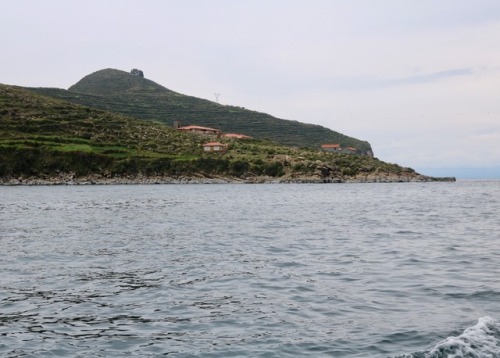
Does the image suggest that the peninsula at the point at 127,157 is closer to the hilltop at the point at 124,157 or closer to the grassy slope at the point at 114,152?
the grassy slope at the point at 114,152

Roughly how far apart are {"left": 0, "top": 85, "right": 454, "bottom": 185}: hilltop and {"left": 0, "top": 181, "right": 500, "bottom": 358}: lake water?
9377 centimetres

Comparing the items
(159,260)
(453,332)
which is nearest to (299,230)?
(159,260)

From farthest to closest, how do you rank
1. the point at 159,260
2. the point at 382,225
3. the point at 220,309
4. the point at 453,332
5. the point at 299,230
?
the point at 382,225 < the point at 299,230 < the point at 159,260 < the point at 220,309 < the point at 453,332

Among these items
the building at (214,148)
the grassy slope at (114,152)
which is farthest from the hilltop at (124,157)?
the building at (214,148)

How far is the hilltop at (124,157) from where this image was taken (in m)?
125

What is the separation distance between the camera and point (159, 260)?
78.8 ft

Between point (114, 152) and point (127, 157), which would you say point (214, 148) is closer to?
point (127, 157)

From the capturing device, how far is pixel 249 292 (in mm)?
17594

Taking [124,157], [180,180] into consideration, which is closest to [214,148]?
[180,180]

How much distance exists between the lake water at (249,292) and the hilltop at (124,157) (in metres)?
93.8

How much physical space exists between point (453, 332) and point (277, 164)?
13733cm

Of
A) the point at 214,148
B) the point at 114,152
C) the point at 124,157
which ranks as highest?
the point at 214,148

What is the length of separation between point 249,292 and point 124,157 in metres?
123

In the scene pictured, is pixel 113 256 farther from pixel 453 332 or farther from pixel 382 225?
pixel 382 225
